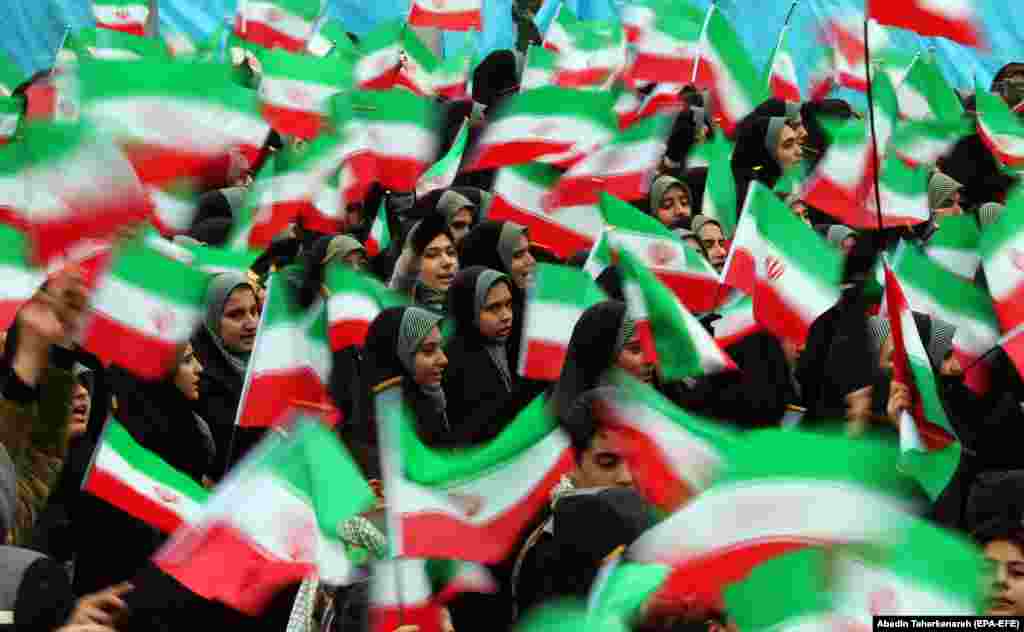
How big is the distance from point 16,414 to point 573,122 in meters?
3.79

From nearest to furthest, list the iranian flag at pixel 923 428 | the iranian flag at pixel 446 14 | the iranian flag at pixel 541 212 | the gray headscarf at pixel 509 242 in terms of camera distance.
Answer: the iranian flag at pixel 923 428
the gray headscarf at pixel 509 242
the iranian flag at pixel 541 212
the iranian flag at pixel 446 14

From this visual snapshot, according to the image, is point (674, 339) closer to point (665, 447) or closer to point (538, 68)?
point (665, 447)

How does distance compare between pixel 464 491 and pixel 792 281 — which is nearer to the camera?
pixel 464 491

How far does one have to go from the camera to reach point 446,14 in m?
11.1

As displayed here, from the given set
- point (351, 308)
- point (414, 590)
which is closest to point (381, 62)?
point (351, 308)

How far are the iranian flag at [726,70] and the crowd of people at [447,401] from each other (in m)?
1.25

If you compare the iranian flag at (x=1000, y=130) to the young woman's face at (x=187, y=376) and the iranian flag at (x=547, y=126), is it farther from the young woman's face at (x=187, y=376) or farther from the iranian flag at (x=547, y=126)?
the young woman's face at (x=187, y=376)

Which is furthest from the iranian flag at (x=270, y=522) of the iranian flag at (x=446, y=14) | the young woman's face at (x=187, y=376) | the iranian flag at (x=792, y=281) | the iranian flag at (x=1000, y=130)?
the iranian flag at (x=446, y=14)

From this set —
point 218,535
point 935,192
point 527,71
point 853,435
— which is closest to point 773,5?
point 527,71

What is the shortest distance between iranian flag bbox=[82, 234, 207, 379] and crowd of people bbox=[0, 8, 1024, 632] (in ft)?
0.23

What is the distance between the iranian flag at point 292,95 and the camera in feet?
30.7

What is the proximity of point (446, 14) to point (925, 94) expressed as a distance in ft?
8.93

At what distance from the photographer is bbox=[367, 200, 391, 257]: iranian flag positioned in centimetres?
893

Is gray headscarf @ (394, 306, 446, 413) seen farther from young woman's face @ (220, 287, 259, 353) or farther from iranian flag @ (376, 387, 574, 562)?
iranian flag @ (376, 387, 574, 562)
